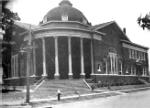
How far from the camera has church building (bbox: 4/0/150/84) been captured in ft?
120

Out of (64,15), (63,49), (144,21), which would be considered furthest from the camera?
(64,15)

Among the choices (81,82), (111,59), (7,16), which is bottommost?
(81,82)

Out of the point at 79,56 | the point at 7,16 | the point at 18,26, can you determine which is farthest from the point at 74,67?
the point at 7,16

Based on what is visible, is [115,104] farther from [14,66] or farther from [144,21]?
[14,66]

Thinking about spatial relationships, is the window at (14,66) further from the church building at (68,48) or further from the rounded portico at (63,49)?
the rounded portico at (63,49)

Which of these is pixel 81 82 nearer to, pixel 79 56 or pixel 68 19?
pixel 79 56

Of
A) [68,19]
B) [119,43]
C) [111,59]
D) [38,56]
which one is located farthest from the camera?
[119,43]

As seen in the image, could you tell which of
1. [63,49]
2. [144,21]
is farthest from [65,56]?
[144,21]

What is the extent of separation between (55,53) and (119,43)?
16.1 meters

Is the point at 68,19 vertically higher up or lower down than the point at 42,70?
higher up

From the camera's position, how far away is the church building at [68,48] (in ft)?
120

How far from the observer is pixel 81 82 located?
35.4 metres

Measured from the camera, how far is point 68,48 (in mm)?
36531

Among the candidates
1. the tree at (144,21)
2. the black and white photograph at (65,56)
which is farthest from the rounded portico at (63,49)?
the tree at (144,21)
